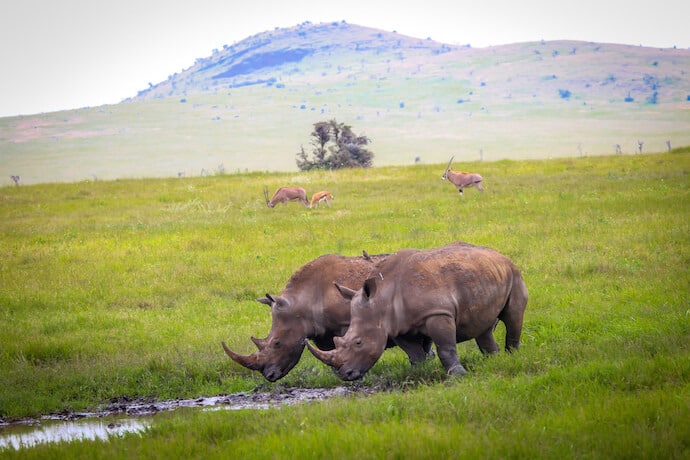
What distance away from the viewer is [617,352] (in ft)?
29.8

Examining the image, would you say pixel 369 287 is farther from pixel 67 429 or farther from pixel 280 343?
pixel 67 429

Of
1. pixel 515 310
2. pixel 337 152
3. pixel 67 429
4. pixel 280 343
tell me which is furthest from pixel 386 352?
pixel 337 152

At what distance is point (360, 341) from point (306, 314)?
1.41m

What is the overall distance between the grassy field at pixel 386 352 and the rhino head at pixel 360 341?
379mm

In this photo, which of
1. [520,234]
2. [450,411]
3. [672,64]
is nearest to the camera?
[450,411]

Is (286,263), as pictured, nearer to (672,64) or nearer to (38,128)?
(38,128)

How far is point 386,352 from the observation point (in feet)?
36.4

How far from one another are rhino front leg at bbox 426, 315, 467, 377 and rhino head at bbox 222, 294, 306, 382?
68.5 inches

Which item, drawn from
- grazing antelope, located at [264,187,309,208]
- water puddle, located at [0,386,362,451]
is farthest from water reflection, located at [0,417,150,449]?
grazing antelope, located at [264,187,309,208]

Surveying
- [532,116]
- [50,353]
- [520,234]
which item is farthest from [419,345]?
[532,116]

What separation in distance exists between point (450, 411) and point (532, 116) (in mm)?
155183

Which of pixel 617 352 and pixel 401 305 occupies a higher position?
pixel 401 305

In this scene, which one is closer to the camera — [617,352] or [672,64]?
[617,352]

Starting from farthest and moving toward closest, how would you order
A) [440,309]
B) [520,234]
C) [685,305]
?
1. [520,234]
2. [685,305]
3. [440,309]
